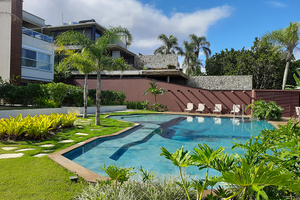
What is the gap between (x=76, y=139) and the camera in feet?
21.0

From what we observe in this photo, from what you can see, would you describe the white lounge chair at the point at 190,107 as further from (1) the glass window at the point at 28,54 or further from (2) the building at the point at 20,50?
(1) the glass window at the point at 28,54

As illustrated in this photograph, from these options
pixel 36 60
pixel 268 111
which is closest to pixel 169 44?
pixel 36 60

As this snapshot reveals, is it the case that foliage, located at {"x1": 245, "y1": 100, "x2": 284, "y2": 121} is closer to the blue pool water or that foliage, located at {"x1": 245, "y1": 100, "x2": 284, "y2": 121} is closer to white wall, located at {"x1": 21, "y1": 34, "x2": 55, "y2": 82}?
the blue pool water

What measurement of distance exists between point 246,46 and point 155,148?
99.6 ft

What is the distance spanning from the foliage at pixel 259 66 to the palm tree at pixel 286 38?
4.84 m

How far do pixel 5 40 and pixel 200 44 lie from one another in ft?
82.3

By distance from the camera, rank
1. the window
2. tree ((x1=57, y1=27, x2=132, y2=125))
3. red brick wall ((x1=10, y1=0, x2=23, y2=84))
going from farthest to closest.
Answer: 1. the window
2. red brick wall ((x1=10, y1=0, x2=23, y2=84))
3. tree ((x1=57, y1=27, x2=132, y2=125))

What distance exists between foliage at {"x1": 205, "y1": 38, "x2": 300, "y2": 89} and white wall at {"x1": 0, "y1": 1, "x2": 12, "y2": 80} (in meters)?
24.6

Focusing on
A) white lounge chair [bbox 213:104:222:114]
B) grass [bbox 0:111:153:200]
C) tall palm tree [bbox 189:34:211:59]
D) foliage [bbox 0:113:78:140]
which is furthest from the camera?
tall palm tree [bbox 189:34:211:59]

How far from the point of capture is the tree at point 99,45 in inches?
362

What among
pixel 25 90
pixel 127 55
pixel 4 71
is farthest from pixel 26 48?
pixel 127 55

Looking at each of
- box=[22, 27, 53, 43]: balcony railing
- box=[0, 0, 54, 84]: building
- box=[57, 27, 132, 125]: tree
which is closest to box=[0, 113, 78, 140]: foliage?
box=[57, 27, 132, 125]: tree

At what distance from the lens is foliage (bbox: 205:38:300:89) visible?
25.2 meters

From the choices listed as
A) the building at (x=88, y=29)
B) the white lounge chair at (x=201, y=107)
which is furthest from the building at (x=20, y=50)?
the white lounge chair at (x=201, y=107)
